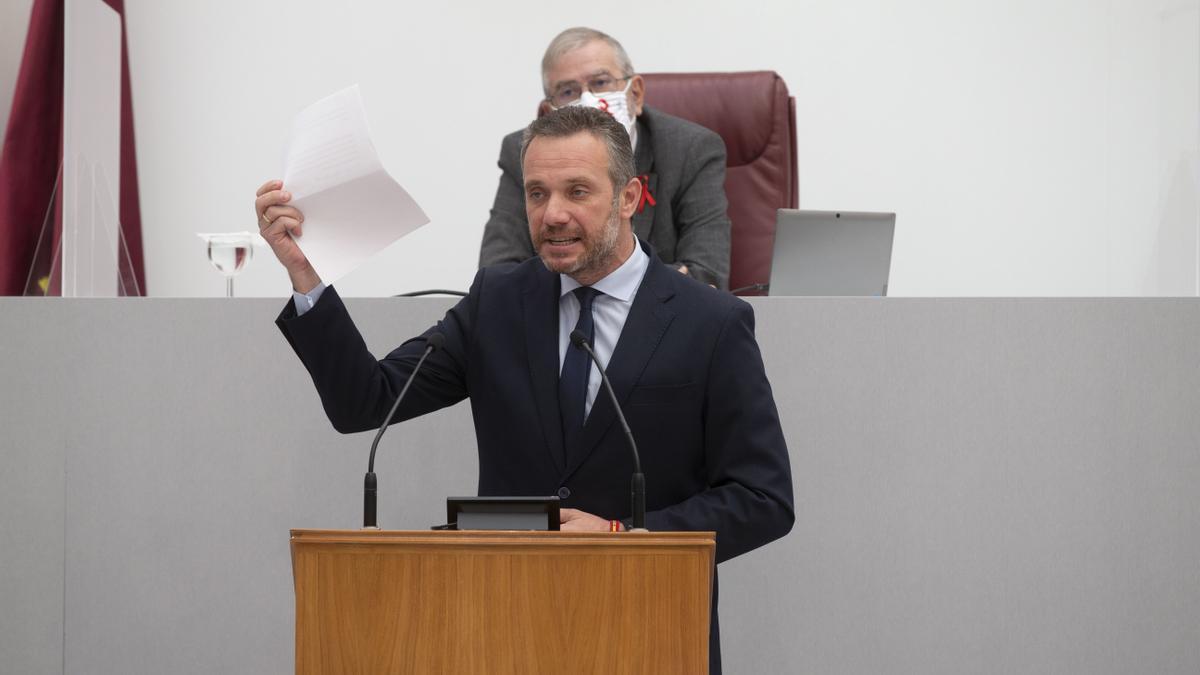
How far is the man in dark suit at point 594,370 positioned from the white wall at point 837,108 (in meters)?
2.38

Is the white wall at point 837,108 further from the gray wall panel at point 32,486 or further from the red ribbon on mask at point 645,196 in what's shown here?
the gray wall panel at point 32,486

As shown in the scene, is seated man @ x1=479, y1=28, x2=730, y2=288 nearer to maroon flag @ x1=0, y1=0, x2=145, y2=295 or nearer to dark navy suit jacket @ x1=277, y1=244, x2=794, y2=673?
dark navy suit jacket @ x1=277, y1=244, x2=794, y2=673

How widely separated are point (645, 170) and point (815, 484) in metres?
0.98

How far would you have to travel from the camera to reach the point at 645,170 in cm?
290

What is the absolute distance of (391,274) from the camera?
4.14 meters

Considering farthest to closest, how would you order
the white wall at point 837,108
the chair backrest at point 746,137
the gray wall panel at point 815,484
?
the white wall at point 837,108
the chair backrest at point 746,137
the gray wall panel at point 815,484

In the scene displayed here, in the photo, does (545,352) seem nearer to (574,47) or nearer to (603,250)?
(603,250)

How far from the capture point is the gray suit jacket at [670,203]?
282 centimetres

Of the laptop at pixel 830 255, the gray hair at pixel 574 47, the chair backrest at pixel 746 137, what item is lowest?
the laptop at pixel 830 255

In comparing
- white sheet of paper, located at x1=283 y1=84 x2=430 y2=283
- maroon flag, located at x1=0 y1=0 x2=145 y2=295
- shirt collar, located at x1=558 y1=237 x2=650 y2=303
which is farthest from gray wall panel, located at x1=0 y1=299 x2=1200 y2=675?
maroon flag, located at x1=0 y1=0 x2=145 y2=295

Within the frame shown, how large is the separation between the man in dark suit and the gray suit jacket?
1.04 m

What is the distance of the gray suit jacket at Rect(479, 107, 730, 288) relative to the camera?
9.27 ft

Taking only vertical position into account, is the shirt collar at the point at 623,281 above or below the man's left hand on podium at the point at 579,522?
above

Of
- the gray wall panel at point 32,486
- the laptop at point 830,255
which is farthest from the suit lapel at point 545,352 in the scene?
the gray wall panel at point 32,486
